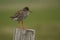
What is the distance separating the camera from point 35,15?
1010 mm

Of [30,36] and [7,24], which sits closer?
[30,36]

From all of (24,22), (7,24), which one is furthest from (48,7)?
(7,24)

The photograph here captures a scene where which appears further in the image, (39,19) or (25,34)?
(39,19)

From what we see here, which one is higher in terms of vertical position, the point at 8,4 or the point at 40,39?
the point at 8,4

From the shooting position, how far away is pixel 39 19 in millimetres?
1013

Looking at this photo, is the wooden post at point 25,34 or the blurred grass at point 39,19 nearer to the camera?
the wooden post at point 25,34

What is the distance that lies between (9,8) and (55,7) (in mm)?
304

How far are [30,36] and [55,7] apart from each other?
36 centimetres

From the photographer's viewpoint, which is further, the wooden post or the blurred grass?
the blurred grass

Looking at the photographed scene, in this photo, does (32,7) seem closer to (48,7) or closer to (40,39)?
(48,7)

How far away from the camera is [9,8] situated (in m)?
1.05

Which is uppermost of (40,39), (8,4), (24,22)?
(8,4)

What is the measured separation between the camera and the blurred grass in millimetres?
1000

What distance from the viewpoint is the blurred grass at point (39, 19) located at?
100 cm
